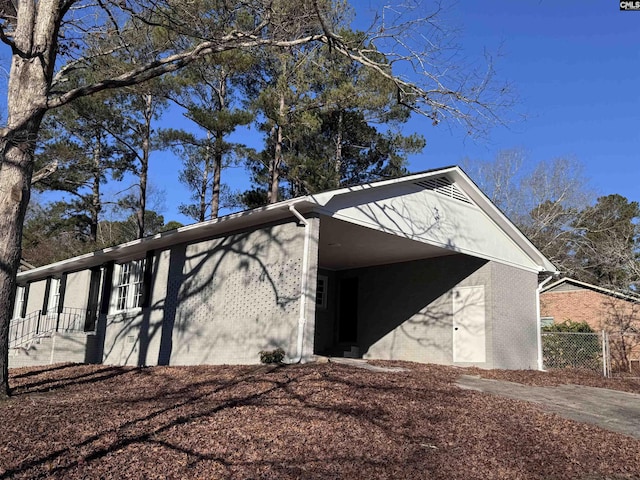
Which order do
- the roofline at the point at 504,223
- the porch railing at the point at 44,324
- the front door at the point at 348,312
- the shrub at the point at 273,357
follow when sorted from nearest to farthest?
the shrub at the point at 273,357 < the roofline at the point at 504,223 < the front door at the point at 348,312 < the porch railing at the point at 44,324

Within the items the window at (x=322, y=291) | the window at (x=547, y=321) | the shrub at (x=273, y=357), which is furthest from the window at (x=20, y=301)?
the window at (x=547, y=321)

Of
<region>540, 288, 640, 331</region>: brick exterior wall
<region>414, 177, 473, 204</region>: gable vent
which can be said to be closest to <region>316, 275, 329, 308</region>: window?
<region>414, 177, 473, 204</region>: gable vent

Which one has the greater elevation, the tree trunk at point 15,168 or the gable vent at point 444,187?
the gable vent at point 444,187

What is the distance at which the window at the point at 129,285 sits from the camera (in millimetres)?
15398

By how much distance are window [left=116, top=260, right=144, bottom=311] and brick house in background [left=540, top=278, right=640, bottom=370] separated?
1436 centimetres

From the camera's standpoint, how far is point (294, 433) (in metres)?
6.04

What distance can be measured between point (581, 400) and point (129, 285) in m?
11.6

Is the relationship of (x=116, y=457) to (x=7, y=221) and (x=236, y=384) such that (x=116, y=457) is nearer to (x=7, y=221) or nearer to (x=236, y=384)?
(x=236, y=384)

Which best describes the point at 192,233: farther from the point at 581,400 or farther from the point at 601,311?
the point at 601,311

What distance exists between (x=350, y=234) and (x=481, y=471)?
7.86 m

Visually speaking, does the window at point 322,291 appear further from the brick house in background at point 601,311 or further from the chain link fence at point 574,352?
the brick house in background at point 601,311

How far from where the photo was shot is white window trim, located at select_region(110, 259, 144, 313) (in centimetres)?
1530

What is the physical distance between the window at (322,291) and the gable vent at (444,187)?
5.04 metres

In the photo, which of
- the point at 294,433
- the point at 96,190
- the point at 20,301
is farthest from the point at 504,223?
the point at 96,190
